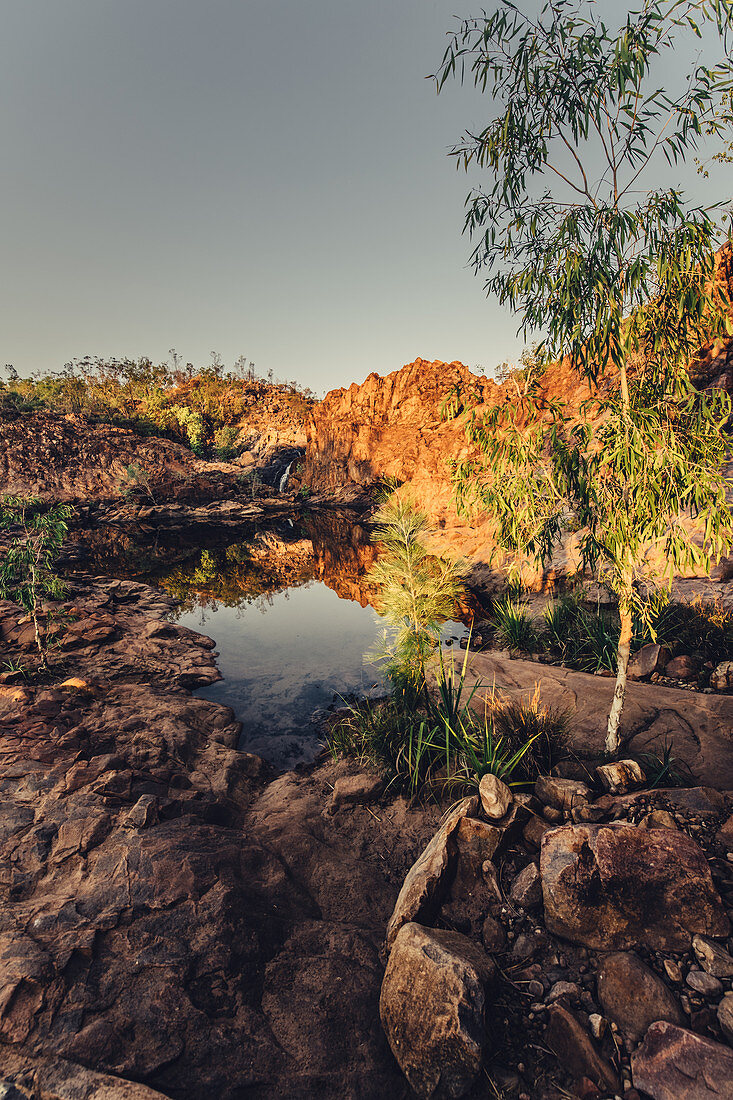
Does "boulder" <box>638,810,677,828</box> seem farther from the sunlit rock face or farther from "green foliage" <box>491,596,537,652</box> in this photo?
the sunlit rock face

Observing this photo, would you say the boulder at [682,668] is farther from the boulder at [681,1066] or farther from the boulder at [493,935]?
the boulder at [681,1066]

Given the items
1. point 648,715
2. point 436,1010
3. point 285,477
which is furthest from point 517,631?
point 285,477

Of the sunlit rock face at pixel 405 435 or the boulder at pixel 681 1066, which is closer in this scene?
the boulder at pixel 681 1066

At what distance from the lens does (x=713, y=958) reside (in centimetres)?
225

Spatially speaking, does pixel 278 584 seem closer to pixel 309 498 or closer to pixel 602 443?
pixel 602 443

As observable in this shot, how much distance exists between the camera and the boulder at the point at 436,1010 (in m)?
2.16

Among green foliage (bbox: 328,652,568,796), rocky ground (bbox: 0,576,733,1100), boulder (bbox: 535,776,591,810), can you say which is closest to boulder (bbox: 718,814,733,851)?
rocky ground (bbox: 0,576,733,1100)

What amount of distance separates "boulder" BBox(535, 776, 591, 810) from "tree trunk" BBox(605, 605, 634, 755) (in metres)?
0.98

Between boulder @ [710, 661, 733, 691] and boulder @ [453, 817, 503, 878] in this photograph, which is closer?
boulder @ [453, 817, 503, 878]

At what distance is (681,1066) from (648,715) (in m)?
3.95

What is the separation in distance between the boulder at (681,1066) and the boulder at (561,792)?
→ 62.4 inches

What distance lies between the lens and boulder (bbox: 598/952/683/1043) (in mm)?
2125

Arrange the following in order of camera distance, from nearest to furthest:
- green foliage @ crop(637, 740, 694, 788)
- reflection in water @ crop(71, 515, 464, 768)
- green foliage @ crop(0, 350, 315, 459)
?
green foliage @ crop(637, 740, 694, 788)
reflection in water @ crop(71, 515, 464, 768)
green foliage @ crop(0, 350, 315, 459)

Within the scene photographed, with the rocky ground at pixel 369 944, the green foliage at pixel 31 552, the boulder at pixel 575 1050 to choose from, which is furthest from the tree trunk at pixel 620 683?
the green foliage at pixel 31 552
